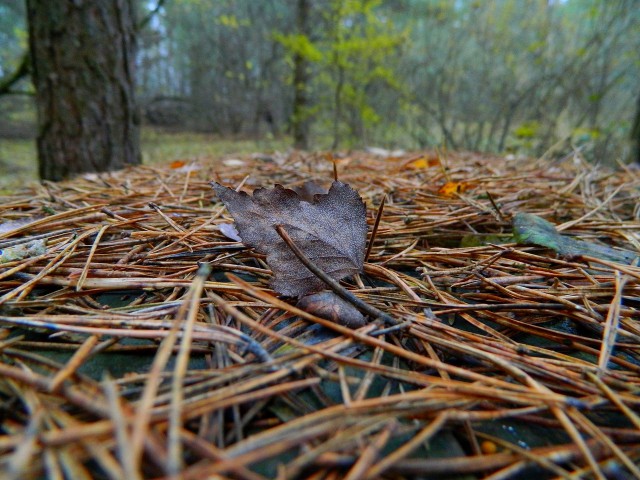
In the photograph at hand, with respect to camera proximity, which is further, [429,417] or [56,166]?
[56,166]

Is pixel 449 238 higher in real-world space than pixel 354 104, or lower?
lower

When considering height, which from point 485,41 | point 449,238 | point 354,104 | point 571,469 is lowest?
point 571,469

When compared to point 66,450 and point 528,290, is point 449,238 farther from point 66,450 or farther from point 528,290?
point 66,450

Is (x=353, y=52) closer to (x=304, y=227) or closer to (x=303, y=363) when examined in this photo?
(x=304, y=227)

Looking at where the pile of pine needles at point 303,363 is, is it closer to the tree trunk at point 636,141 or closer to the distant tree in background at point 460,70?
the distant tree in background at point 460,70

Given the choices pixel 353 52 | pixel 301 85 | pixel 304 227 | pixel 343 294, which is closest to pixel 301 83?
pixel 301 85

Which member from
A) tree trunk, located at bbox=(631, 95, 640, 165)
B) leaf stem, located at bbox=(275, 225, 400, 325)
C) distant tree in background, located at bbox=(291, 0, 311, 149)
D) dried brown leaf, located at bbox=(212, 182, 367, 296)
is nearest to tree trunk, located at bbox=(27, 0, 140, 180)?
dried brown leaf, located at bbox=(212, 182, 367, 296)

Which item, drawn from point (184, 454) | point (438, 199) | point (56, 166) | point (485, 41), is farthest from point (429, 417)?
point (485, 41)

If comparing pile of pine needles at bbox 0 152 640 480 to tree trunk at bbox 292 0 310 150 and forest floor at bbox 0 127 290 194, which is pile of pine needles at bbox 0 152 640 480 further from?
tree trunk at bbox 292 0 310 150
